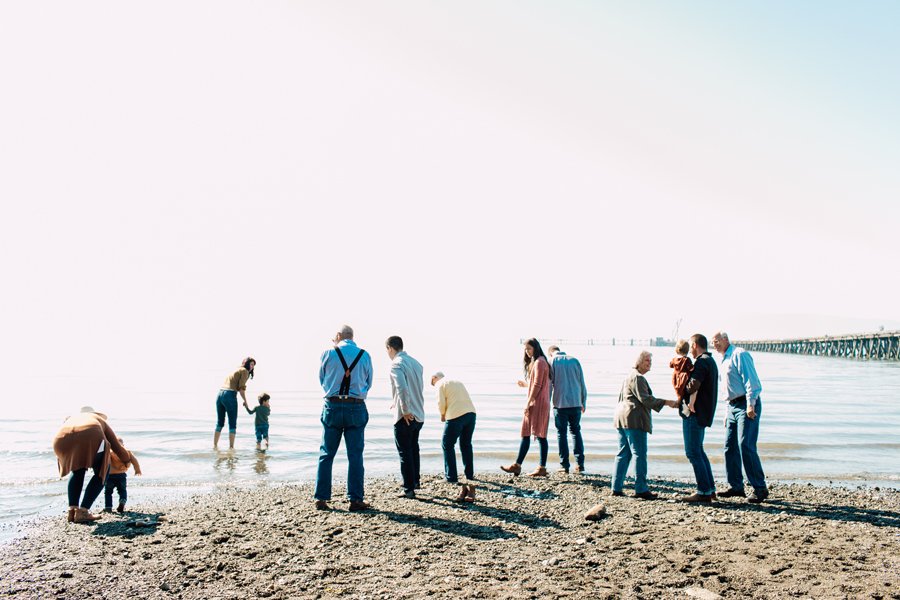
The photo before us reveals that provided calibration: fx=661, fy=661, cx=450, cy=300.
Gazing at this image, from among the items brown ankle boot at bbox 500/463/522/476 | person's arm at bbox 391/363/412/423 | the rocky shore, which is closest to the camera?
the rocky shore

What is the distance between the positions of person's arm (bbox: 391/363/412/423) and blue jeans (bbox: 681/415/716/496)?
3.67 meters

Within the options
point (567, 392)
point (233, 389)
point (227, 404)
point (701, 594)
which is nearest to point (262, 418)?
point (227, 404)

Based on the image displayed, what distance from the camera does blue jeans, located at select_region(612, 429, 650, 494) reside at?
888 cm

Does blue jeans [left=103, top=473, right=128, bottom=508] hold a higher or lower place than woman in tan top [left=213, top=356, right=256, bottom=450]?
lower

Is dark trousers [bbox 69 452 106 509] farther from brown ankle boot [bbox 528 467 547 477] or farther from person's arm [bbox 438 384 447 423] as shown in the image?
brown ankle boot [bbox 528 467 547 477]

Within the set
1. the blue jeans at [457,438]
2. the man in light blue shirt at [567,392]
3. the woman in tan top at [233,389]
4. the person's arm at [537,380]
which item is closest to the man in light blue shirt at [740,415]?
the man in light blue shirt at [567,392]

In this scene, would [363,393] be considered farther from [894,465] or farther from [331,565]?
[894,465]

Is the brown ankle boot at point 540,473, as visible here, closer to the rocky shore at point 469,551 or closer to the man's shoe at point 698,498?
the rocky shore at point 469,551

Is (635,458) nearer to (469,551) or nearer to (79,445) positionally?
(469,551)

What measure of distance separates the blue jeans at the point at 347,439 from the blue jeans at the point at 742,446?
4.85 metres

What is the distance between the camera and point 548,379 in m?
10.6

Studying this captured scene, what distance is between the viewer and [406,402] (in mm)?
8953

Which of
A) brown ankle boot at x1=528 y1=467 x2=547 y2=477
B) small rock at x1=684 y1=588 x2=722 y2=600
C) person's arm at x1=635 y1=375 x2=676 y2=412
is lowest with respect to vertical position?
brown ankle boot at x1=528 y1=467 x2=547 y2=477

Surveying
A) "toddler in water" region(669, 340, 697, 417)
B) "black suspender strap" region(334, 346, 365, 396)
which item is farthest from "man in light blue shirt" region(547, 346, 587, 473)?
"black suspender strap" region(334, 346, 365, 396)
